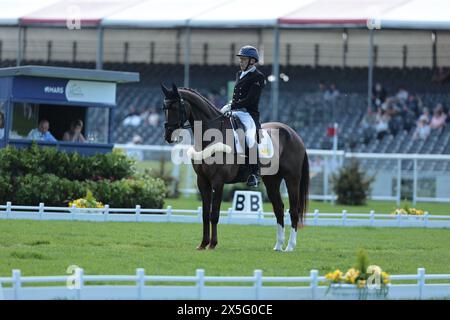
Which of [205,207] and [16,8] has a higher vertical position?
[16,8]

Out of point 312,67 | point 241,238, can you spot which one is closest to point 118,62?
point 312,67

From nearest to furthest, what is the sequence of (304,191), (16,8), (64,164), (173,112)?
(173,112)
(304,191)
(64,164)
(16,8)

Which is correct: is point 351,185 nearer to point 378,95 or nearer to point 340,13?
point 340,13

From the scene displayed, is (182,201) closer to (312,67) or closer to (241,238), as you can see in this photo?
(241,238)

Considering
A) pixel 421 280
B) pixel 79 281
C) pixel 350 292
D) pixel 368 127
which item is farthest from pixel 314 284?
pixel 368 127

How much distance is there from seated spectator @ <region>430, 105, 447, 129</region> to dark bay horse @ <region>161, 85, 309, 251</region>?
22.2 metres

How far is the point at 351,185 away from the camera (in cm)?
3225

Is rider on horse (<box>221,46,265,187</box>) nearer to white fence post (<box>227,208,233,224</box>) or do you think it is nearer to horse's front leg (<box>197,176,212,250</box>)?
horse's front leg (<box>197,176,212,250</box>)

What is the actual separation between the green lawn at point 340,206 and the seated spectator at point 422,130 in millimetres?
4534

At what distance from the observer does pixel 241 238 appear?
18109mm

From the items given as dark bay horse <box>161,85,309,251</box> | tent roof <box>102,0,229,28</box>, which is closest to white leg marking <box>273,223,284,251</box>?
dark bay horse <box>161,85,309,251</box>

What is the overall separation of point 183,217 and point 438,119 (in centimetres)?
1906
